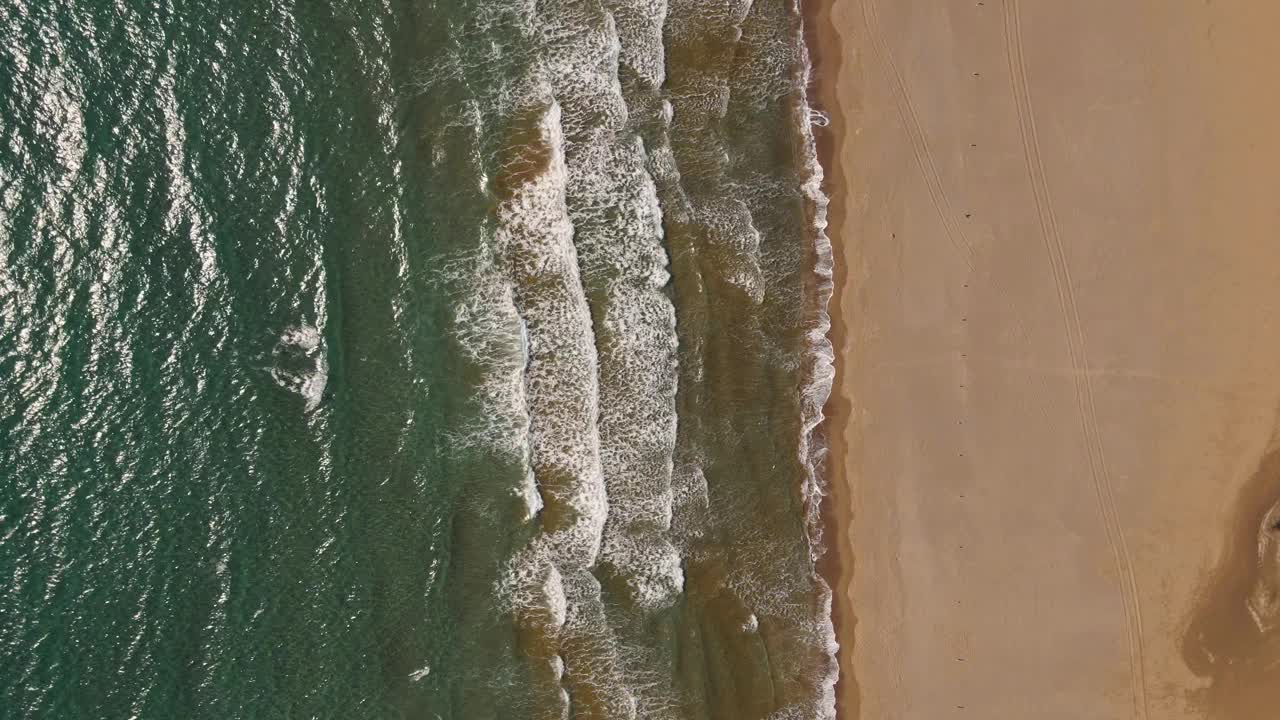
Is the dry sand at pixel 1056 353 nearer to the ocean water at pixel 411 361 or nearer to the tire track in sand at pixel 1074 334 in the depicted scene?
the tire track in sand at pixel 1074 334

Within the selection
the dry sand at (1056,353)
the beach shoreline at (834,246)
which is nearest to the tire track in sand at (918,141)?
the dry sand at (1056,353)

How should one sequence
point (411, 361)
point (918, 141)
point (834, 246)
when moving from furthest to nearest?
point (834, 246) < point (918, 141) < point (411, 361)

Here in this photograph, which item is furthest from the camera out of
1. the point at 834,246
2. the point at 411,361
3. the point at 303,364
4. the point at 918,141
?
the point at 834,246

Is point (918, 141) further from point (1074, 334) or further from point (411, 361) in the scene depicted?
point (411, 361)

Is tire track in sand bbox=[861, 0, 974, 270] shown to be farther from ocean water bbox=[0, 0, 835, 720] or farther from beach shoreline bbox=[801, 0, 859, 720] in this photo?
ocean water bbox=[0, 0, 835, 720]

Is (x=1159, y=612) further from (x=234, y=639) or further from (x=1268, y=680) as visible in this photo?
(x=234, y=639)

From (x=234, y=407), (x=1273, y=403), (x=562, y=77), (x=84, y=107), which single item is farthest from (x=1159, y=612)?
(x=84, y=107)

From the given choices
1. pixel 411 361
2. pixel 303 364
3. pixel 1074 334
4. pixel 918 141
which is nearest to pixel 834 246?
pixel 918 141
